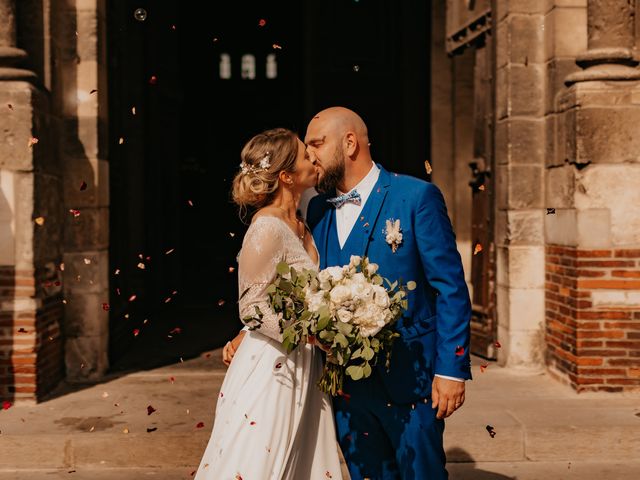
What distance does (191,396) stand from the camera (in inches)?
246

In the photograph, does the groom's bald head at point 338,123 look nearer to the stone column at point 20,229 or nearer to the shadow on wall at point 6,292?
the stone column at point 20,229

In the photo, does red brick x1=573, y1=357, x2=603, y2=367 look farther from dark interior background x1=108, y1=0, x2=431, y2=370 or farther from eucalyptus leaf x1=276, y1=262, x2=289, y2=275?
eucalyptus leaf x1=276, y1=262, x2=289, y2=275

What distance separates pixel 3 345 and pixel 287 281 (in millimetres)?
3740

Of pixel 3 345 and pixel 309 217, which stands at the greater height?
pixel 309 217

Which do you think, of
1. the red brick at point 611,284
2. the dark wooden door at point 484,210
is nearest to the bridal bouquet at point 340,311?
the red brick at point 611,284

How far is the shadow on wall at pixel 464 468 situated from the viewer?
5020 millimetres

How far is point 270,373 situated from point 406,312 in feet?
1.98

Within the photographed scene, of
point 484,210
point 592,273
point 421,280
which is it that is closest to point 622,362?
point 592,273

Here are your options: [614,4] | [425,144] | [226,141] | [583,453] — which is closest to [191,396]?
[583,453]

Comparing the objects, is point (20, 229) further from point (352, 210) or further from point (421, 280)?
point (421, 280)

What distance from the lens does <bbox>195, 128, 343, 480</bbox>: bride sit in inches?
128

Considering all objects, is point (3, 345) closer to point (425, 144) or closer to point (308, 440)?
point (308, 440)

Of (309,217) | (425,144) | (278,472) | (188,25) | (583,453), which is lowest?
(583,453)

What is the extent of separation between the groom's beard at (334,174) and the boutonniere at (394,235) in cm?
31
